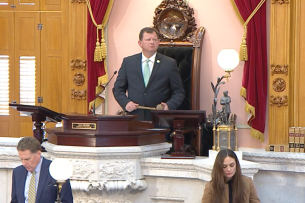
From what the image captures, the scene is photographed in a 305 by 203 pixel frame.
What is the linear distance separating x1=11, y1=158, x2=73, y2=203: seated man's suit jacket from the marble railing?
1038 mm

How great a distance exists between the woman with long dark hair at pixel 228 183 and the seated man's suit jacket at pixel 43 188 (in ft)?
3.14

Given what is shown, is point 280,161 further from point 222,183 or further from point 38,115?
point 38,115

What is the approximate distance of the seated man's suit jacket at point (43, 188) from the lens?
4.13 metres

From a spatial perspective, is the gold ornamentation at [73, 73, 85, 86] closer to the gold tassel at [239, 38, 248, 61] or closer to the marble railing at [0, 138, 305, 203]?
the gold tassel at [239, 38, 248, 61]

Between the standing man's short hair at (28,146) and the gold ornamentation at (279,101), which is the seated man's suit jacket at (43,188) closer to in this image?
the standing man's short hair at (28,146)

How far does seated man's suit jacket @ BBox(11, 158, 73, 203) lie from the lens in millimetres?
4133

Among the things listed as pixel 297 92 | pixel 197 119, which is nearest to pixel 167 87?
pixel 197 119

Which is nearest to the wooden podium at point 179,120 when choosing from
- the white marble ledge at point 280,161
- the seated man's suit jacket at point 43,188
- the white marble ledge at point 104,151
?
the white marble ledge at point 104,151

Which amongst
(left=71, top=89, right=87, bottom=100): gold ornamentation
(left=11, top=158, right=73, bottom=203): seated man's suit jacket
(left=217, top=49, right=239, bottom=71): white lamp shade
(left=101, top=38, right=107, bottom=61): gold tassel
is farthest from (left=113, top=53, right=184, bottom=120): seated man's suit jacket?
(left=11, top=158, right=73, bottom=203): seated man's suit jacket

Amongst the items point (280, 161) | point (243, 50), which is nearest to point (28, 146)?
point (280, 161)

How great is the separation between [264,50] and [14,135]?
11.8ft

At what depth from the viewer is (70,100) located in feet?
26.2

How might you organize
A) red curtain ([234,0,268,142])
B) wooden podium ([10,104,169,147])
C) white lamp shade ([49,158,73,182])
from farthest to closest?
red curtain ([234,0,268,142]) → wooden podium ([10,104,169,147]) → white lamp shade ([49,158,73,182])

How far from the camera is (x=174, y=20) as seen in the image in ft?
24.7
